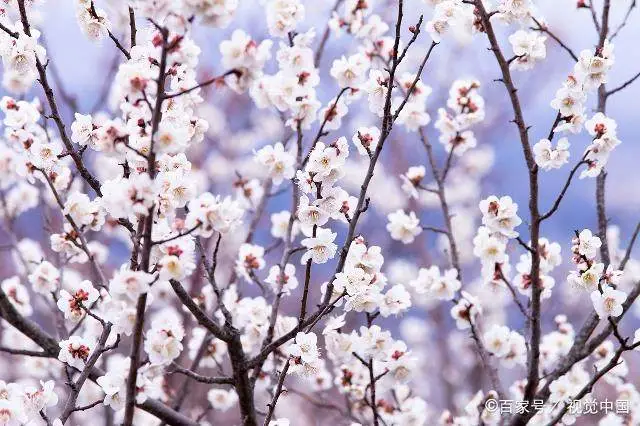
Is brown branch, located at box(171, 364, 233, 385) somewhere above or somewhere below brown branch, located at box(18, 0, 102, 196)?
below

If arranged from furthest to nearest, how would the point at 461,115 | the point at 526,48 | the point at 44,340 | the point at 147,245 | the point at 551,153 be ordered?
1. the point at 461,115
2. the point at 526,48
3. the point at 551,153
4. the point at 44,340
5. the point at 147,245

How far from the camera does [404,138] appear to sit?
25.5 ft

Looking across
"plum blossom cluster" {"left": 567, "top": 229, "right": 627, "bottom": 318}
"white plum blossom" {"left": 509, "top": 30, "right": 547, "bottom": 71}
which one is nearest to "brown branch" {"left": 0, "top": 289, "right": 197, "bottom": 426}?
"plum blossom cluster" {"left": 567, "top": 229, "right": 627, "bottom": 318}

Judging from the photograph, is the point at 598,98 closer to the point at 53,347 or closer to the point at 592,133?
the point at 592,133

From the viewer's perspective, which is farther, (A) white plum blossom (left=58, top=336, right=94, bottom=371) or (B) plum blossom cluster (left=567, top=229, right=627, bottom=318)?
(B) plum blossom cluster (left=567, top=229, right=627, bottom=318)

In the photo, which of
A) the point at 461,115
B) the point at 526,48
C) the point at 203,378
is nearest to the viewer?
the point at 203,378

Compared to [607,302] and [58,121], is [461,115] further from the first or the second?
[58,121]

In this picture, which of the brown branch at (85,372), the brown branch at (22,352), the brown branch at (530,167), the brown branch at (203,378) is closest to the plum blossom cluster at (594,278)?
the brown branch at (530,167)

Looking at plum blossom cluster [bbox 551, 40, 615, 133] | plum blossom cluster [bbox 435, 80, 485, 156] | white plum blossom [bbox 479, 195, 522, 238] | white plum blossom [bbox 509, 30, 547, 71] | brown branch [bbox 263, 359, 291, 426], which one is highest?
plum blossom cluster [bbox 435, 80, 485, 156]

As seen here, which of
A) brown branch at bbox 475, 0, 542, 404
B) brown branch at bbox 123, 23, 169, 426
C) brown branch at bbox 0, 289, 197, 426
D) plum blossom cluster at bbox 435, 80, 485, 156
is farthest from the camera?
plum blossom cluster at bbox 435, 80, 485, 156

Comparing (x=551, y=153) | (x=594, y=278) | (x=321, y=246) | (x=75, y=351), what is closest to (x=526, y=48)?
(x=551, y=153)

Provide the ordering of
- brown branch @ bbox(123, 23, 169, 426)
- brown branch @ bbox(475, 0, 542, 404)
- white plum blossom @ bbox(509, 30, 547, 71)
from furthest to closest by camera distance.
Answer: white plum blossom @ bbox(509, 30, 547, 71)
brown branch @ bbox(475, 0, 542, 404)
brown branch @ bbox(123, 23, 169, 426)

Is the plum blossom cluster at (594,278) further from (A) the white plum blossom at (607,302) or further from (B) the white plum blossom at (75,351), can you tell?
(B) the white plum blossom at (75,351)

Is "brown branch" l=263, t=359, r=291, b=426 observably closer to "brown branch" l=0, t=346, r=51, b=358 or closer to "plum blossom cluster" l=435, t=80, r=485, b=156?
"brown branch" l=0, t=346, r=51, b=358
